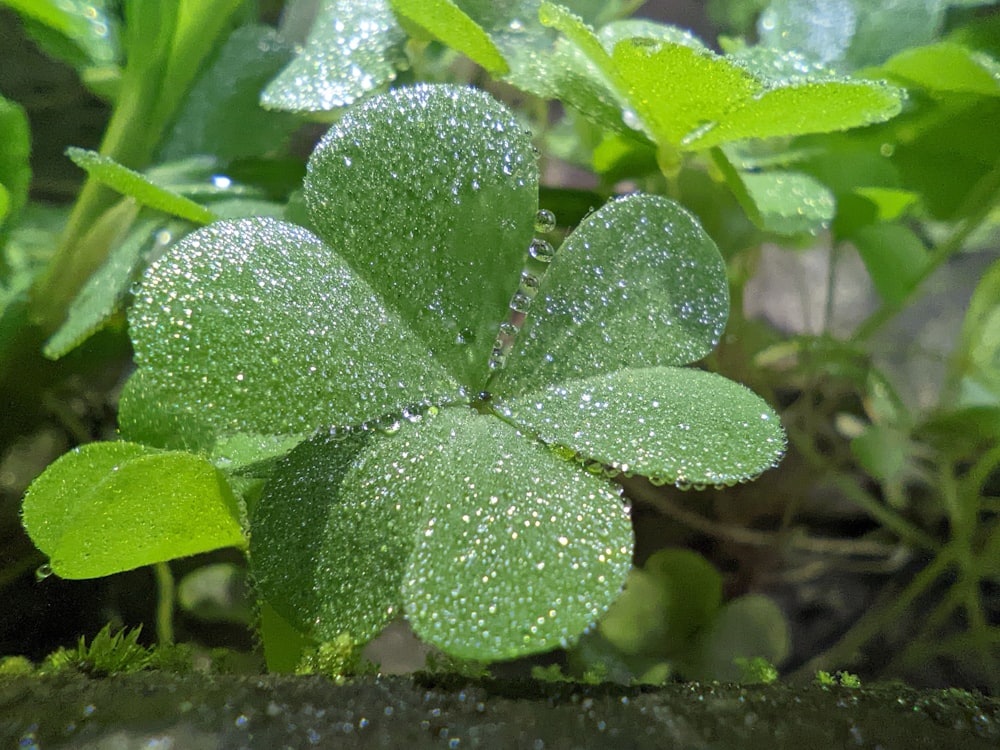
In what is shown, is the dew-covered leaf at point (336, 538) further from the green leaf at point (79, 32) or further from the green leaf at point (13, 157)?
the green leaf at point (79, 32)

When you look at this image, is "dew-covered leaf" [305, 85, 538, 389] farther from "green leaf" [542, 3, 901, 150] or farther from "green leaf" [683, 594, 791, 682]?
"green leaf" [683, 594, 791, 682]

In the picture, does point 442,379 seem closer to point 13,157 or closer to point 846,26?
point 13,157

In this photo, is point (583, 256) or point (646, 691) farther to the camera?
point (583, 256)

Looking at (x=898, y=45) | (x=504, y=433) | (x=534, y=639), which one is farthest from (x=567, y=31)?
(x=898, y=45)

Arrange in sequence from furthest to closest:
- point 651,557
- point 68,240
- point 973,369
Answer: point 973,369 → point 651,557 → point 68,240

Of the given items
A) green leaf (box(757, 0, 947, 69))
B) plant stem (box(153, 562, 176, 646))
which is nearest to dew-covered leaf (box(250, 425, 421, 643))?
plant stem (box(153, 562, 176, 646))

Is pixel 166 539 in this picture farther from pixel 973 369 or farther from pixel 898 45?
pixel 973 369

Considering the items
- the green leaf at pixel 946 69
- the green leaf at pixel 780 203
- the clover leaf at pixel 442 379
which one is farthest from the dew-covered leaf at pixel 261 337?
the green leaf at pixel 946 69

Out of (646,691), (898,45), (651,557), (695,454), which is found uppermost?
(898,45)
